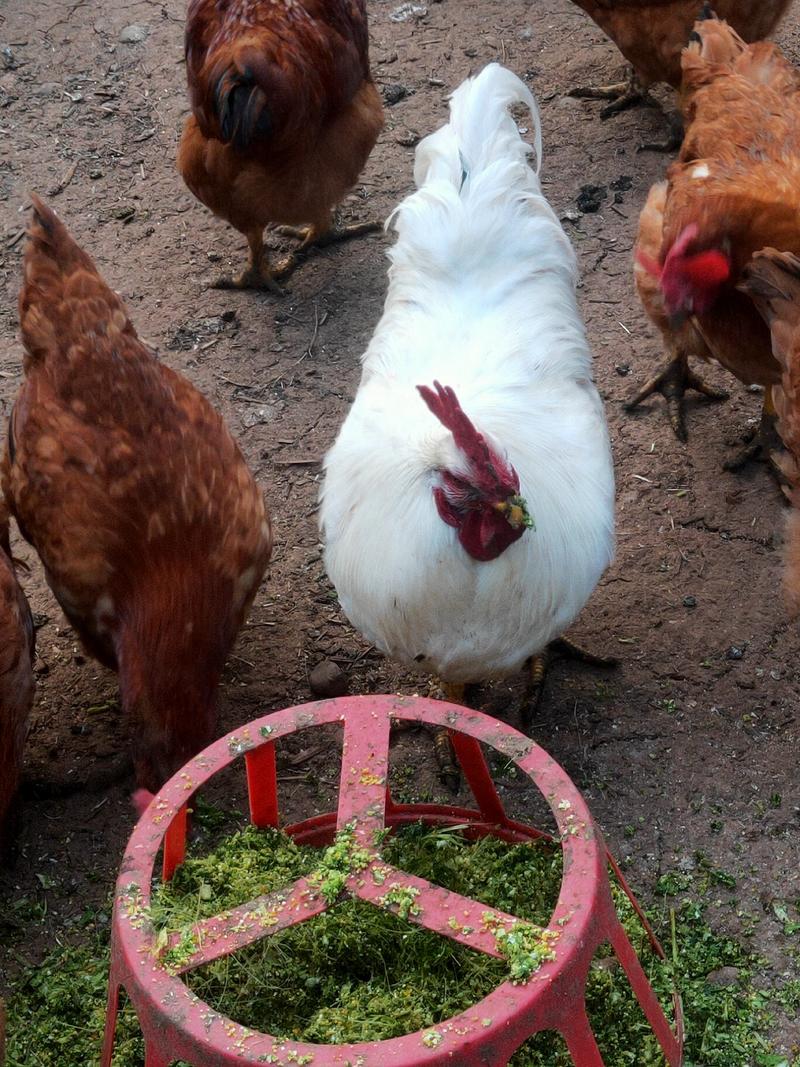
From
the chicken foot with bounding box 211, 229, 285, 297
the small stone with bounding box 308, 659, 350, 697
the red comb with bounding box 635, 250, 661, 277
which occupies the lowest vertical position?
the small stone with bounding box 308, 659, 350, 697

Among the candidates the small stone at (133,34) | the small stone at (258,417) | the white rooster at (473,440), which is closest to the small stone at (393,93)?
the small stone at (133,34)

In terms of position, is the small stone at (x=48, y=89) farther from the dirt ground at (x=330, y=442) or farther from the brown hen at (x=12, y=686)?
the brown hen at (x=12, y=686)

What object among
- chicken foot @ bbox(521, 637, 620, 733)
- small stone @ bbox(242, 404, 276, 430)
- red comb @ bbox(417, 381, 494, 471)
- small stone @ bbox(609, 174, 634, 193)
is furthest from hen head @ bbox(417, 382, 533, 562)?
small stone @ bbox(609, 174, 634, 193)

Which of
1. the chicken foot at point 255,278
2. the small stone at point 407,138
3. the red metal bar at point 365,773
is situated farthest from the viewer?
the small stone at point 407,138

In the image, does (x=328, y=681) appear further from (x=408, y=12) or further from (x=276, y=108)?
(x=408, y=12)

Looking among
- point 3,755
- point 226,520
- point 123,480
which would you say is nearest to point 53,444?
point 123,480

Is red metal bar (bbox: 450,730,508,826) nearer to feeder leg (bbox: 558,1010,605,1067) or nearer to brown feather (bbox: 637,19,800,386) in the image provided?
feeder leg (bbox: 558,1010,605,1067)

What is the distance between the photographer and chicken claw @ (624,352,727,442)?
4.38m

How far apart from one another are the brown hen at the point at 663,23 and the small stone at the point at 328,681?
344 centimetres

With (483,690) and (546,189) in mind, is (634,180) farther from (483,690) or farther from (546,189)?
(483,690)

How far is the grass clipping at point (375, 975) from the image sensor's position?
2.15 m

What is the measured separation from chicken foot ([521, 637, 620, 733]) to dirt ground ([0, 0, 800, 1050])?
0.04 metres

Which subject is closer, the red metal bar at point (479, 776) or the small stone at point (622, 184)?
the red metal bar at point (479, 776)

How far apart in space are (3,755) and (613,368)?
2945 mm
